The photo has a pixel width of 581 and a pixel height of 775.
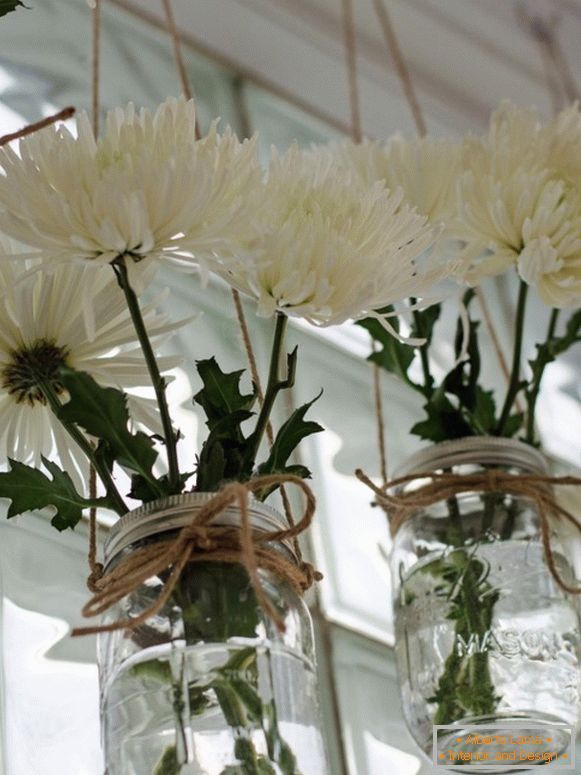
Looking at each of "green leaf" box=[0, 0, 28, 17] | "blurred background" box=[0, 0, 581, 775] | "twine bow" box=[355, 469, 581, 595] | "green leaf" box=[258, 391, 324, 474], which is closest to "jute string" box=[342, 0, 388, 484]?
"blurred background" box=[0, 0, 581, 775]

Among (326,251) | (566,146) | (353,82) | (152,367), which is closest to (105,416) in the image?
(152,367)

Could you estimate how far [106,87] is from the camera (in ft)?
4.07

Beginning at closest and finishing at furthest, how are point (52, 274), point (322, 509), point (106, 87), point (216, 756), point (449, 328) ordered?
point (216, 756)
point (52, 274)
point (322, 509)
point (106, 87)
point (449, 328)

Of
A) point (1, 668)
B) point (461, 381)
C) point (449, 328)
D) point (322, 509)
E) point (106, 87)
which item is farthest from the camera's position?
point (449, 328)

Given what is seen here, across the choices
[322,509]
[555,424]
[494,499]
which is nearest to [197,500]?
[494,499]

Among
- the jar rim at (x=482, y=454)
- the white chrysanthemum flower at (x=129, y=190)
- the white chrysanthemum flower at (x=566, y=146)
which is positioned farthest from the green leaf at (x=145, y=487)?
the white chrysanthemum flower at (x=566, y=146)

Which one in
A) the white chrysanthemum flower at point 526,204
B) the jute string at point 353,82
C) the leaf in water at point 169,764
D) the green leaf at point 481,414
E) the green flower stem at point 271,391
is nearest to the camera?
the leaf in water at point 169,764

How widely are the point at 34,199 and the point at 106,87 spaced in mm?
624

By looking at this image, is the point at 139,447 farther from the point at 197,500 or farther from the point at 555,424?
the point at 555,424

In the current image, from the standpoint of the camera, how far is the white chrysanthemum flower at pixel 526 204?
82 cm

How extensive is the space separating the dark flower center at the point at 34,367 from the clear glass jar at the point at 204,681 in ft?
0.32

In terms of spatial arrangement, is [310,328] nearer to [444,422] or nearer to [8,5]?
[444,422]

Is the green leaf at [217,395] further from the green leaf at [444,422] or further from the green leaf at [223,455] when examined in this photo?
the green leaf at [444,422]

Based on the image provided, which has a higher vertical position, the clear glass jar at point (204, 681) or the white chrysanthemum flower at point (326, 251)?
the white chrysanthemum flower at point (326, 251)
